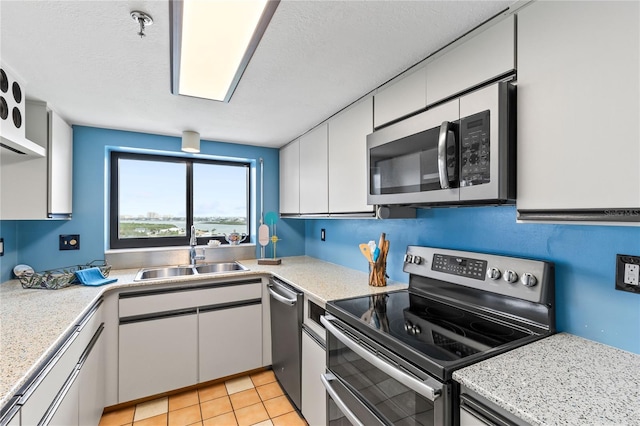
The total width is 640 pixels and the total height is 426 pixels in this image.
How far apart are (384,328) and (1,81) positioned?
84.3 inches

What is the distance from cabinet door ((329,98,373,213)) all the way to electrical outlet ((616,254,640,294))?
3.52ft

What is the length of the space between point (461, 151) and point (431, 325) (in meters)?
0.74

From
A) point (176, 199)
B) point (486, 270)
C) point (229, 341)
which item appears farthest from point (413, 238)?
point (176, 199)

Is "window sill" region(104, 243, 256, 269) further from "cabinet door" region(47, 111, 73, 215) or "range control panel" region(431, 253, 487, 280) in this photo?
"range control panel" region(431, 253, 487, 280)

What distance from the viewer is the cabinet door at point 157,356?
81.7 inches

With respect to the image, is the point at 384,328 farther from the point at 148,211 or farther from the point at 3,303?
the point at 148,211

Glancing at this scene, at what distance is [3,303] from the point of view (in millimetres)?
1631

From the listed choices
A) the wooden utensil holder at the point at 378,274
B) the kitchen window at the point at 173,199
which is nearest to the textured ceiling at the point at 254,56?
the kitchen window at the point at 173,199

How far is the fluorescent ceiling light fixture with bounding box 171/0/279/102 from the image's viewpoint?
1084 mm

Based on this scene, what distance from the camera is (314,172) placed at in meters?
2.49

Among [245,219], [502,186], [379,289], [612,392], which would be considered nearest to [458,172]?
[502,186]

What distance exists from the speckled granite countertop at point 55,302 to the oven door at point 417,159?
0.68 metres

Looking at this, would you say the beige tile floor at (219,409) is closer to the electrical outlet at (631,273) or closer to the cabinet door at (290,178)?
the cabinet door at (290,178)

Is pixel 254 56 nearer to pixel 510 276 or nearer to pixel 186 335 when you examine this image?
pixel 510 276
